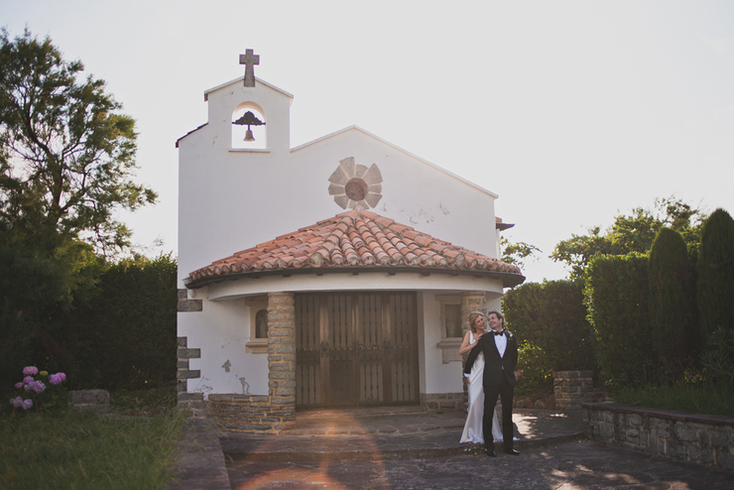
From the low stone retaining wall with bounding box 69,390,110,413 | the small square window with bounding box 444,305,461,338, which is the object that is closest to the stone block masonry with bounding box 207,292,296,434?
the low stone retaining wall with bounding box 69,390,110,413

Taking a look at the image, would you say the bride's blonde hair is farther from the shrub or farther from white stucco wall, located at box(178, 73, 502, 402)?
the shrub

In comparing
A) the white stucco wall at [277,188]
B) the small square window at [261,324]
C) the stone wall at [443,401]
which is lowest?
the stone wall at [443,401]

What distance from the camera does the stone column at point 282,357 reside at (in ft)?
30.5

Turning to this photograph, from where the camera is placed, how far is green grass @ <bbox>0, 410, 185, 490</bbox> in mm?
4789

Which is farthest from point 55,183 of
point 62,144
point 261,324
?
point 261,324

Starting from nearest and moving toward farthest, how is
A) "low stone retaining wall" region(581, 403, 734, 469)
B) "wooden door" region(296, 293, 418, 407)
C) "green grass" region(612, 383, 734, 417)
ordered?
"low stone retaining wall" region(581, 403, 734, 469)
"green grass" region(612, 383, 734, 417)
"wooden door" region(296, 293, 418, 407)

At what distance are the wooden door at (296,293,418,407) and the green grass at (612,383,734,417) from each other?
4060 mm

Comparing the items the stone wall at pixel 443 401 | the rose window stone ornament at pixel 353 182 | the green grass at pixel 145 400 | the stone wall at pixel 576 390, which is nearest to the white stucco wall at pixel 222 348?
the green grass at pixel 145 400

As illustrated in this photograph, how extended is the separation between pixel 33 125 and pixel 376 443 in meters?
10.4

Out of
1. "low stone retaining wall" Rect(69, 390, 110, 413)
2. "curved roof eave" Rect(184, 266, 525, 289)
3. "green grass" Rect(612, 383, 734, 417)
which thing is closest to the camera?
"green grass" Rect(612, 383, 734, 417)

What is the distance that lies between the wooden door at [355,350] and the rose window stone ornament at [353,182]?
1776mm

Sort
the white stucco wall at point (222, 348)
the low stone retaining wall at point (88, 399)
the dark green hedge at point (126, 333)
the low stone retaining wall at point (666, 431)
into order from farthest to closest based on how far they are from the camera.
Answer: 1. the dark green hedge at point (126, 333)
2. the white stucco wall at point (222, 348)
3. the low stone retaining wall at point (88, 399)
4. the low stone retaining wall at point (666, 431)

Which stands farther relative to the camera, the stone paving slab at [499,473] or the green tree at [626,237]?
the green tree at [626,237]

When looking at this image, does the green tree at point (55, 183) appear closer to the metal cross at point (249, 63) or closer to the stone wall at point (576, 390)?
the metal cross at point (249, 63)
